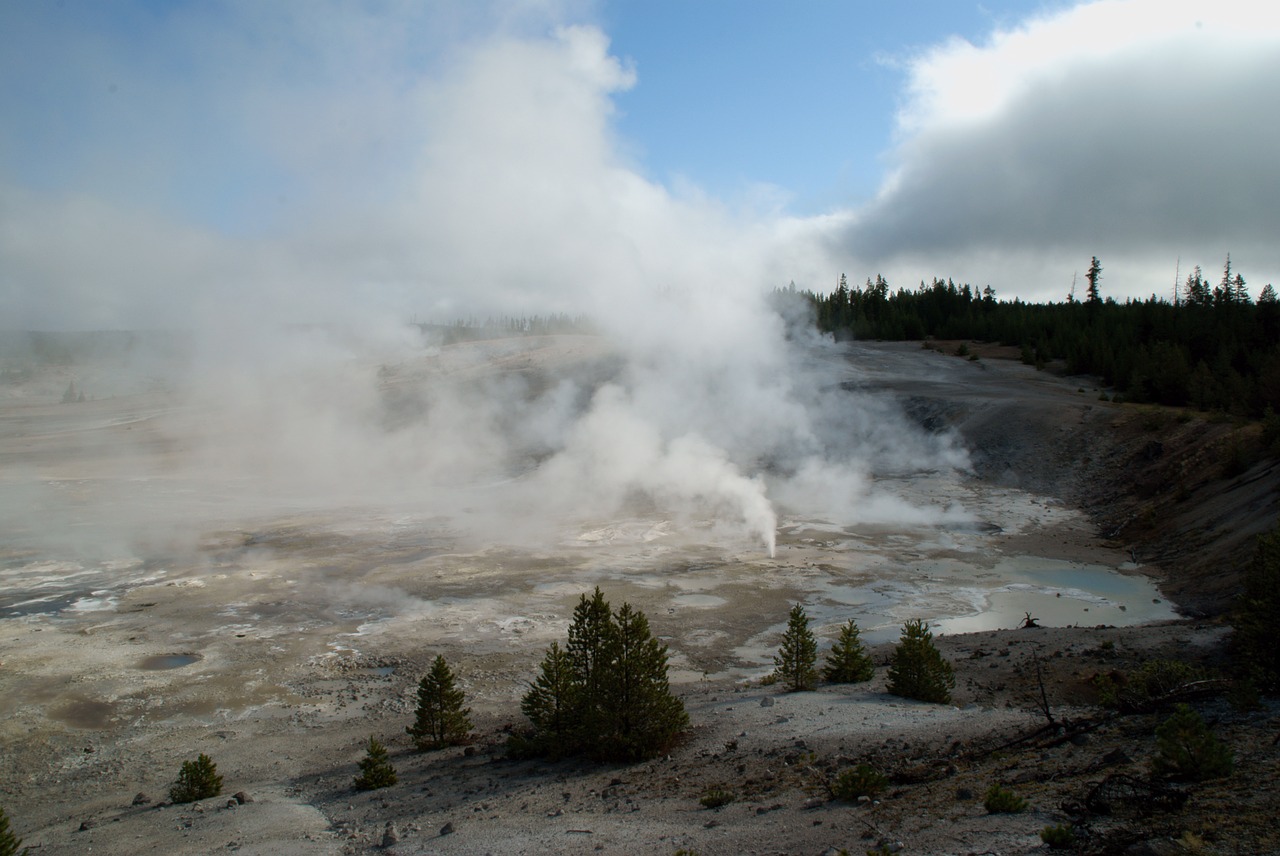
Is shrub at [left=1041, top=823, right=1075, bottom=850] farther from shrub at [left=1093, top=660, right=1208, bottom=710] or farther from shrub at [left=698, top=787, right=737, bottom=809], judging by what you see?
shrub at [left=1093, top=660, right=1208, bottom=710]

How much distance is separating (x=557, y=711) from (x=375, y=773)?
262 centimetres

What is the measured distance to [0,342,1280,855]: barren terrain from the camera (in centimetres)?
787

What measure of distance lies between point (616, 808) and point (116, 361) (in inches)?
4167

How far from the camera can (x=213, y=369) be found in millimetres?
63375

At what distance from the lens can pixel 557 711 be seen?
10.7 metres

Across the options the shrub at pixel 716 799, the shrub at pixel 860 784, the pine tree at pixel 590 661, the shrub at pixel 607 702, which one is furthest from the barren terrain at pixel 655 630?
the pine tree at pixel 590 661

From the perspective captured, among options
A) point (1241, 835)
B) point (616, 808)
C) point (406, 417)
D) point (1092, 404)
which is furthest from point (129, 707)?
point (1092, 404)

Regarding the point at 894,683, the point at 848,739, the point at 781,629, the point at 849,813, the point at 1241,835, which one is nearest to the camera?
the point at 1241,835

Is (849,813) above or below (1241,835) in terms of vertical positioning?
below

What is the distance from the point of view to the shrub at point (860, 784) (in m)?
7.67

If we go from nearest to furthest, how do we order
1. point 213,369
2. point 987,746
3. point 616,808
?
point 616,808 → point 987,746 → point 213,369

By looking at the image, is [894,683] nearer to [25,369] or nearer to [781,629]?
[781,629]

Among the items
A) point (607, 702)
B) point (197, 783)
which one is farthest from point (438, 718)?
point (197, 783)

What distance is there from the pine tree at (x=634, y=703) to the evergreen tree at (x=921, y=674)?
13.2 feet
